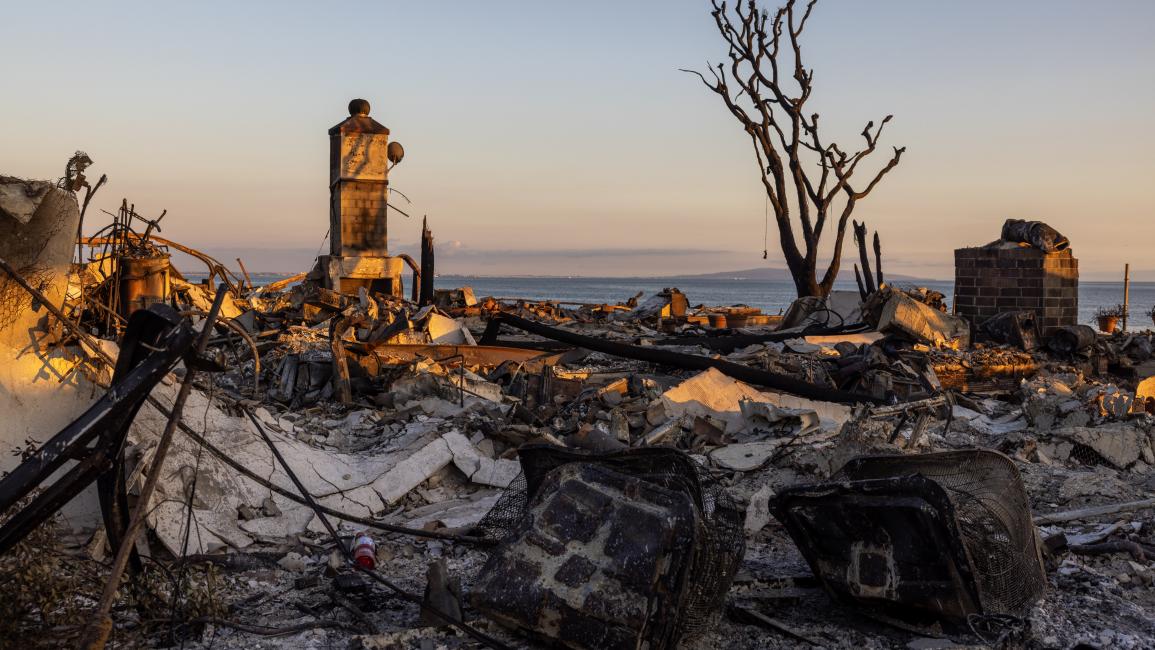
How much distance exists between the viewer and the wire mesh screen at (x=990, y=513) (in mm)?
4254

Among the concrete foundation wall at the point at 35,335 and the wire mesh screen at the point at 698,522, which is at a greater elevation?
the concrete foundation wall at the point at 35,335

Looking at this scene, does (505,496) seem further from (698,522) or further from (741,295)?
(741,295)

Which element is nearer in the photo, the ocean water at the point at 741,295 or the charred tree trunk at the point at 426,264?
the charred tree trunk at the point at 426,264

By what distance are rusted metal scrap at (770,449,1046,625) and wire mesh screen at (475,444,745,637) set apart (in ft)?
0.87

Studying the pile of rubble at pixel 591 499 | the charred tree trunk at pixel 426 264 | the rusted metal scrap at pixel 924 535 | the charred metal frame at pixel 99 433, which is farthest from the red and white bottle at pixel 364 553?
the charred tree trunk at pixel 426 264

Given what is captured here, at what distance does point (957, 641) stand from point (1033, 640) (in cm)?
36

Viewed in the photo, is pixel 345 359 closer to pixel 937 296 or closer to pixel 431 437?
pixel 431 437

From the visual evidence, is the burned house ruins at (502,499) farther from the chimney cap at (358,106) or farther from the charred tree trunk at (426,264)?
the charred tree trunk at (426,264)

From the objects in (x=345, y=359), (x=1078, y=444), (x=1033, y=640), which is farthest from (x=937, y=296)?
(x=1033, y=640)

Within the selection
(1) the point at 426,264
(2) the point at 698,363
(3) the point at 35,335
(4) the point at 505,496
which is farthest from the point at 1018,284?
(3) the point at 35,335

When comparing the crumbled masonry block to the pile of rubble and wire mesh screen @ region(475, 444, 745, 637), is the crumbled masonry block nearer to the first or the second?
the pile of rubble

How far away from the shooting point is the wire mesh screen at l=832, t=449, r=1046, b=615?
4.25 metres

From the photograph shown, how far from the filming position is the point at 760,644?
4207 mm

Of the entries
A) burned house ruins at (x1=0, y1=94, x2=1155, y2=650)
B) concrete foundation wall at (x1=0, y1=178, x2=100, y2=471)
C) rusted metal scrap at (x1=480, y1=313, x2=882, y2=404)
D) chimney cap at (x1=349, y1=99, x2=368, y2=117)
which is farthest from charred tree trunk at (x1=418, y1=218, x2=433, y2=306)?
concrete foundation wall at (x1=0, y1=178, x2=100, y2=471)
